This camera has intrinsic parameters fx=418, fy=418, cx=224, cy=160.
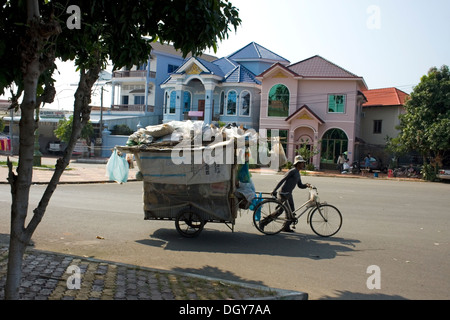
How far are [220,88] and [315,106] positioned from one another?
9750mm

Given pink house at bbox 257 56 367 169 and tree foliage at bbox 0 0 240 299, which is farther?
pink house at bbox 257 56 367 169

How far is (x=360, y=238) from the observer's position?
850 centimetres

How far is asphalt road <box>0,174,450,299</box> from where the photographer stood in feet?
19.0

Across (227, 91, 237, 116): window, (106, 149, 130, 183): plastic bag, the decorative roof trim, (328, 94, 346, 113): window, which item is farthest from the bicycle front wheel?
(227, 91, 237, 116): window

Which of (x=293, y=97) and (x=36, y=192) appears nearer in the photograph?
(x=36, y=192)

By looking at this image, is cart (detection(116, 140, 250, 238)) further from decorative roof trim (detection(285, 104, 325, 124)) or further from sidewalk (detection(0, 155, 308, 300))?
decorative roof trim (detection(285, 104, 325, 124))

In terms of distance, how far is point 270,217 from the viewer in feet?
28.2

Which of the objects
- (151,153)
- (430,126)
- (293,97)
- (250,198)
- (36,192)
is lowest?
(36,192)

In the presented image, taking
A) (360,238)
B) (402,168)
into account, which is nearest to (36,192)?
(360,238)

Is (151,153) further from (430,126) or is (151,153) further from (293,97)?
(293,97)

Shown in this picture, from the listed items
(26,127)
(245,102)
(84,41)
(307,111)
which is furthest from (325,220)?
(245,102)

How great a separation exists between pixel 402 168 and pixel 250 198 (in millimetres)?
27241

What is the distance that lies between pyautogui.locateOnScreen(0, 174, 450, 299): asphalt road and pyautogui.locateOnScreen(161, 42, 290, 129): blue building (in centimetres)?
2765

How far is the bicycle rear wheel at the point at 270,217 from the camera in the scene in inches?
337
